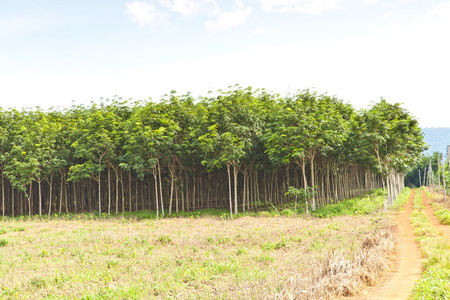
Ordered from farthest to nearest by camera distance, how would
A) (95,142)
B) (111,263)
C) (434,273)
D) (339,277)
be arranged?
(95,142)
(111,263)
(339,277)
(434,273)

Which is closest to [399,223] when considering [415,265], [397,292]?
[415,265]

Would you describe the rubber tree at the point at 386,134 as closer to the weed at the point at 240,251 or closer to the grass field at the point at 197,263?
the grass field at the point at 197,263

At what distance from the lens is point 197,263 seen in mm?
14453

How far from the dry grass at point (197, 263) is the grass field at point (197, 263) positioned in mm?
32

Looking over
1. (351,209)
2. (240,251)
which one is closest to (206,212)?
(351,209)

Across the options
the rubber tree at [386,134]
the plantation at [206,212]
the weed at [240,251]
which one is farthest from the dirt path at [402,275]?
the rubber tree at [386,134]

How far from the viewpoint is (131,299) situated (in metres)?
9.98

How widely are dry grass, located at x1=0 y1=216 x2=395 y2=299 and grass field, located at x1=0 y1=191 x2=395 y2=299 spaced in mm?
32

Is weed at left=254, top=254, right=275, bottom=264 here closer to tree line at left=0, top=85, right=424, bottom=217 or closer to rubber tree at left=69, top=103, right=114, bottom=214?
tree line at left=0, top=85, right=424, bottom=217

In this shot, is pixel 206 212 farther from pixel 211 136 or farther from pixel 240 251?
pixel 240 251

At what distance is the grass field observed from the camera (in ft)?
34.0

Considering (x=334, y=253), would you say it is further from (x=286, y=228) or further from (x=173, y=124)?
(x=173, y=124)

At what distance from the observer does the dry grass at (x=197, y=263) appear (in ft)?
34.0

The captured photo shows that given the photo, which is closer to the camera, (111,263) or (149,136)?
(111,263)
